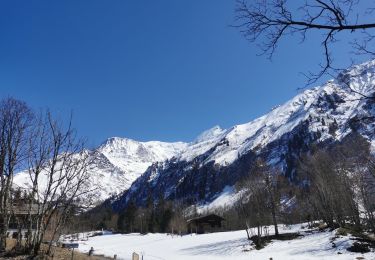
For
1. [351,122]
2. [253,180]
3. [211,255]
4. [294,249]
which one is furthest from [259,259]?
[351,122]

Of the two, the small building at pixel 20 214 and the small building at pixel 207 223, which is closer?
the small building at pixel 20 214

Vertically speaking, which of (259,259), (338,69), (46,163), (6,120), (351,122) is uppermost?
(6,120)

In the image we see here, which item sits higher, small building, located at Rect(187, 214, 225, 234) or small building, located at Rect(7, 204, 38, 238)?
small building, located at Rect(187, 214, 225, 234)

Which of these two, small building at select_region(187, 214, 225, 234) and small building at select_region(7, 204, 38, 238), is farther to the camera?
small building at select_region(187, 214, 225, 234)

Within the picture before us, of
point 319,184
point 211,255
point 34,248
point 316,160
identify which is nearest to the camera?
point 34,248

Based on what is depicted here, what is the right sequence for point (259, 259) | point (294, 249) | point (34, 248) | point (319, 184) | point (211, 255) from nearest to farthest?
1. point (34, 248)
2. point (259, 259)
3. point (294, 249)
4. point (211, 255)
5. point (319, 184)

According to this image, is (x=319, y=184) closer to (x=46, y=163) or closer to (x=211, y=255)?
(x=211, y=255)

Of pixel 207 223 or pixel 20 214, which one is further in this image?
pixel 207 223

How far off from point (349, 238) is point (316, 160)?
A: 738 inches

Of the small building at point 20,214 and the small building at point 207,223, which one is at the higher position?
the small building at point 207,223

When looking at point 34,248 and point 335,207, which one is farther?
point 335,207

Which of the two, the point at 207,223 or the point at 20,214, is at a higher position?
the point at 207,223

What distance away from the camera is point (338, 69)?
7.91 m

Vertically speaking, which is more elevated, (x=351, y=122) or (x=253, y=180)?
(x=253, y=180)
